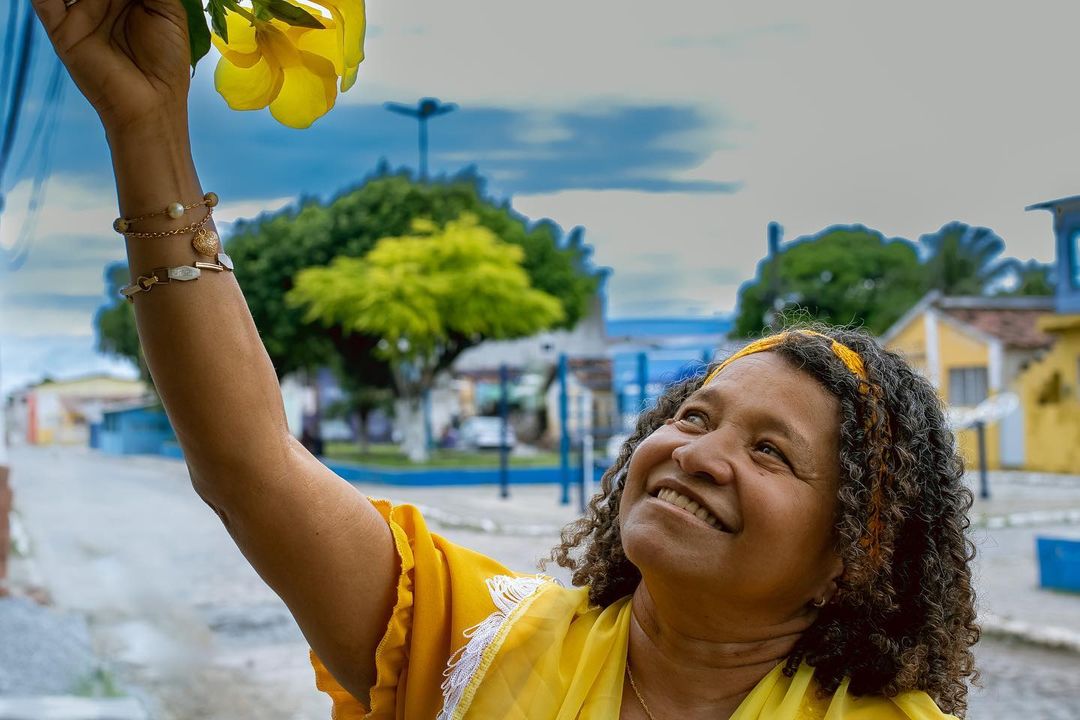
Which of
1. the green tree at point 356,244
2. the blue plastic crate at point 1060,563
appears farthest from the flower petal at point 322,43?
the green tree at point 356,244

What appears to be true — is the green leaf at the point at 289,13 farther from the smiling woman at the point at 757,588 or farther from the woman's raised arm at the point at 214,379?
the smiling woman at the point at 757,588

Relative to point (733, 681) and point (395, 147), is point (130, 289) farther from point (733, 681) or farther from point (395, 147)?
point (395, 147)

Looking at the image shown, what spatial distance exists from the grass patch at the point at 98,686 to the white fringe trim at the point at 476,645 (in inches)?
193

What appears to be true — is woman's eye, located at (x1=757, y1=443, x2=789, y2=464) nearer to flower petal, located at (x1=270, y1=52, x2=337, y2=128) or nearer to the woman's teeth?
the woman's teeth

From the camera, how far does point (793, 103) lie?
4188mm

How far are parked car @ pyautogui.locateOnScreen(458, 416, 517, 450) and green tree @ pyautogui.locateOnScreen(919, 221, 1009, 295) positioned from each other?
1319cm

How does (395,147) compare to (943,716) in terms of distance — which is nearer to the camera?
(943,716)

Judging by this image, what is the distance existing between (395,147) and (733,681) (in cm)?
685

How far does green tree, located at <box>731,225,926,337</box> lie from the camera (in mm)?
32625

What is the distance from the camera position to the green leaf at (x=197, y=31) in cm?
93

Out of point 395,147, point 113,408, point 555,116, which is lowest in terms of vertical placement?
point 113,408

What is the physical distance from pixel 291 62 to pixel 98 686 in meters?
5.48

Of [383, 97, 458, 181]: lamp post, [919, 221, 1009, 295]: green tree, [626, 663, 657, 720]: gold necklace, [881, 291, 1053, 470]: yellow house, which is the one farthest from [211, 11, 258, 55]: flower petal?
[919, 221, 1009, 295]: green tree

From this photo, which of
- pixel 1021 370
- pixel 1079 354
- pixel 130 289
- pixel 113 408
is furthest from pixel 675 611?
pixel 113 408
